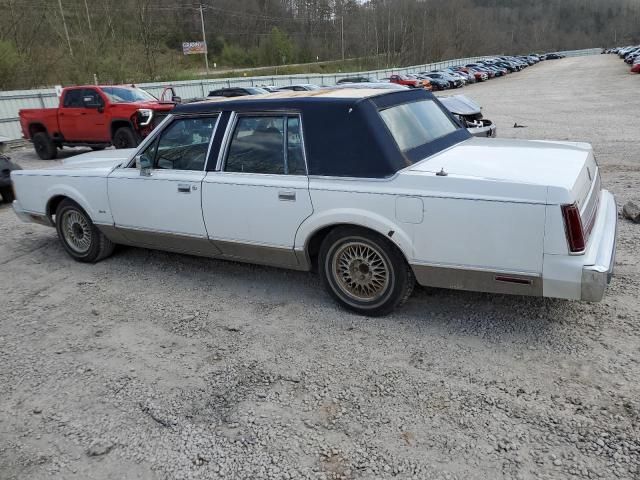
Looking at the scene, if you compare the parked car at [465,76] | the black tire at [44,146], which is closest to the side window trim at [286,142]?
the black tire at [44,146]

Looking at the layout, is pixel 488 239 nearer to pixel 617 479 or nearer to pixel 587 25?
pixel 617 479

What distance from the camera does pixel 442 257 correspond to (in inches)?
140

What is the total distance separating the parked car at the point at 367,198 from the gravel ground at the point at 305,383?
0.42 metres

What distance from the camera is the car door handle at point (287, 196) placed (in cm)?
403

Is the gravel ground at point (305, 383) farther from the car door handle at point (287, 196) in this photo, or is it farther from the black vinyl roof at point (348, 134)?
the black vinyl roof at point (348, 134)

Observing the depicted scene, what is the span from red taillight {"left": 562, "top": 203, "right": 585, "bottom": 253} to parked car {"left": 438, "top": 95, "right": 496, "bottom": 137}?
647 centimetres

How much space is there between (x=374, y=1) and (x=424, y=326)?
9834cm

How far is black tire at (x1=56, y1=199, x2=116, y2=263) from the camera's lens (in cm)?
557

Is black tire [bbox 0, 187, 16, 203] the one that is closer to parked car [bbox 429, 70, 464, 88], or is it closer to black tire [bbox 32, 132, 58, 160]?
black tire [bbox 32, 132, 58, 160]

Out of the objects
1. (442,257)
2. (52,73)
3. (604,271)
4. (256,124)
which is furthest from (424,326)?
(52,73)

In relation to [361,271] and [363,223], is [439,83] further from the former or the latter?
[363,223]

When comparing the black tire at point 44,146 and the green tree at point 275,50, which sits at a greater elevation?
the green tree at point 275,50

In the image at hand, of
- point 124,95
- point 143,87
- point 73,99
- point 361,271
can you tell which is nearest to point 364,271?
point 361,271

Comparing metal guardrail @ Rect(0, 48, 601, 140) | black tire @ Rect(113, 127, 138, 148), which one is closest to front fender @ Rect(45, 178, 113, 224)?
black tire @ Rect(113, 127, 138, 148)
